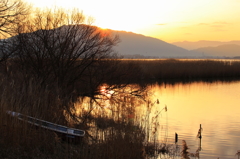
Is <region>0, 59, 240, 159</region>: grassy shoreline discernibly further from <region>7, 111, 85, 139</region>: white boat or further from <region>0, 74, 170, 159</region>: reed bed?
<region>7, 111, 85, 139</region>: white boat

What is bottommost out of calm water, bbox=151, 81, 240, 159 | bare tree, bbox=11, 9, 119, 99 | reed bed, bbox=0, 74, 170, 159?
calm water, bbox=151, 81, 240, 159

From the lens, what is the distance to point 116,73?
18281 mm

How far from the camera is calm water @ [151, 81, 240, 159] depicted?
10039mm

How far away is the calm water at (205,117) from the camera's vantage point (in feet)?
32.9

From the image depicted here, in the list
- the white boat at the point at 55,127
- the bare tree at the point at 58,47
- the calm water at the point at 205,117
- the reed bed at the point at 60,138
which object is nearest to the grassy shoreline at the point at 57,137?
the reed bed at the point at 60,138

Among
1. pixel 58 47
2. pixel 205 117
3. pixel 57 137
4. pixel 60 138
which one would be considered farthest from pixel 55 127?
pixel 205 117

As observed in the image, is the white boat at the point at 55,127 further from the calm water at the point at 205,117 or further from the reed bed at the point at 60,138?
the calm water at the point at 205,117

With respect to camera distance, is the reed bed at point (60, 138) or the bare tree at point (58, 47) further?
the bare tree at point (58, 47)

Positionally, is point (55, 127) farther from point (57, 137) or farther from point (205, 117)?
point (205, 117)

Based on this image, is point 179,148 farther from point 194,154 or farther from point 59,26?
point 59,26

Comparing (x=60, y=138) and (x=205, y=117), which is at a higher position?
(x=60, y=138)

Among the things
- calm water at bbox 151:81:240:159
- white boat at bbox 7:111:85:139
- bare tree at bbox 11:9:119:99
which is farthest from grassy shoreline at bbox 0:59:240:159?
bare tree at bbox 11:9:119:99

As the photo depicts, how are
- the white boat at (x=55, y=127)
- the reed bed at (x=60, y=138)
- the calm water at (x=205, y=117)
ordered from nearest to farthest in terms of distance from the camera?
the reed bed at (x=60, y=138) < the white boat at (x=55, y=127) < the calm water at (x=205, y=117)

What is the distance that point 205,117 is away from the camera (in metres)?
14.8
